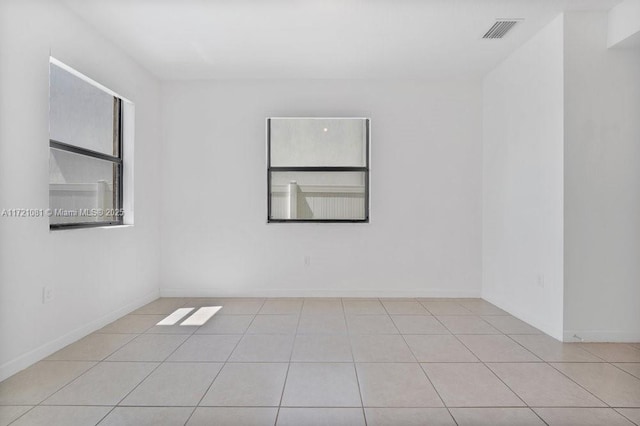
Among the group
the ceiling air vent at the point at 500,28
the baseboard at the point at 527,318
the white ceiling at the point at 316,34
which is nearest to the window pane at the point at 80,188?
the white ceiling at the point at 316,34

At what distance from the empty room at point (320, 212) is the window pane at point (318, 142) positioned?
24 mm

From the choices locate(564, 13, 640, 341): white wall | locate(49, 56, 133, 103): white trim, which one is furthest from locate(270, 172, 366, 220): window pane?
locate(564, 13, 640, 341): white wall

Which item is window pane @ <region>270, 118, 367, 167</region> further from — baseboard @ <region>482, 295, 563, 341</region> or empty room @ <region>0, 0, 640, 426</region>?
baseboard @ <region>482, 295, 563, 341</region>

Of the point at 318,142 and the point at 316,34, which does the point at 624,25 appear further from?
the point at 318,142

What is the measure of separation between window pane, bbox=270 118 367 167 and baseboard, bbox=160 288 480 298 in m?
1.54

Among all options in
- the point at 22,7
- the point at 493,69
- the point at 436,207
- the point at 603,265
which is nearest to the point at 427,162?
the point at 436,207

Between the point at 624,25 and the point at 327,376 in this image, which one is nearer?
the point at 327,376

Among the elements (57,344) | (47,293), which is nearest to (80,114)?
(47,293)

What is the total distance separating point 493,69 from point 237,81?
9.81ft

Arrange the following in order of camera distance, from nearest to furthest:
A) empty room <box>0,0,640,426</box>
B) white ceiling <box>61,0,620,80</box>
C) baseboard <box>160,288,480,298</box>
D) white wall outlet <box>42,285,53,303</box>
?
1. empty room <box>0,0,640,426</box>
2. white wall outlet <box>42,285,53,303</box>
3. white ceiling <box>61,0,620,80</box>
4. baseboard <box>160,288,480,298</box>

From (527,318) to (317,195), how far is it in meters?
2.54

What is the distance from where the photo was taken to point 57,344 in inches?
105

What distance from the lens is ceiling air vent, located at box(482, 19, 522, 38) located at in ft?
9.84

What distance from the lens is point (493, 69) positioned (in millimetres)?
4027
